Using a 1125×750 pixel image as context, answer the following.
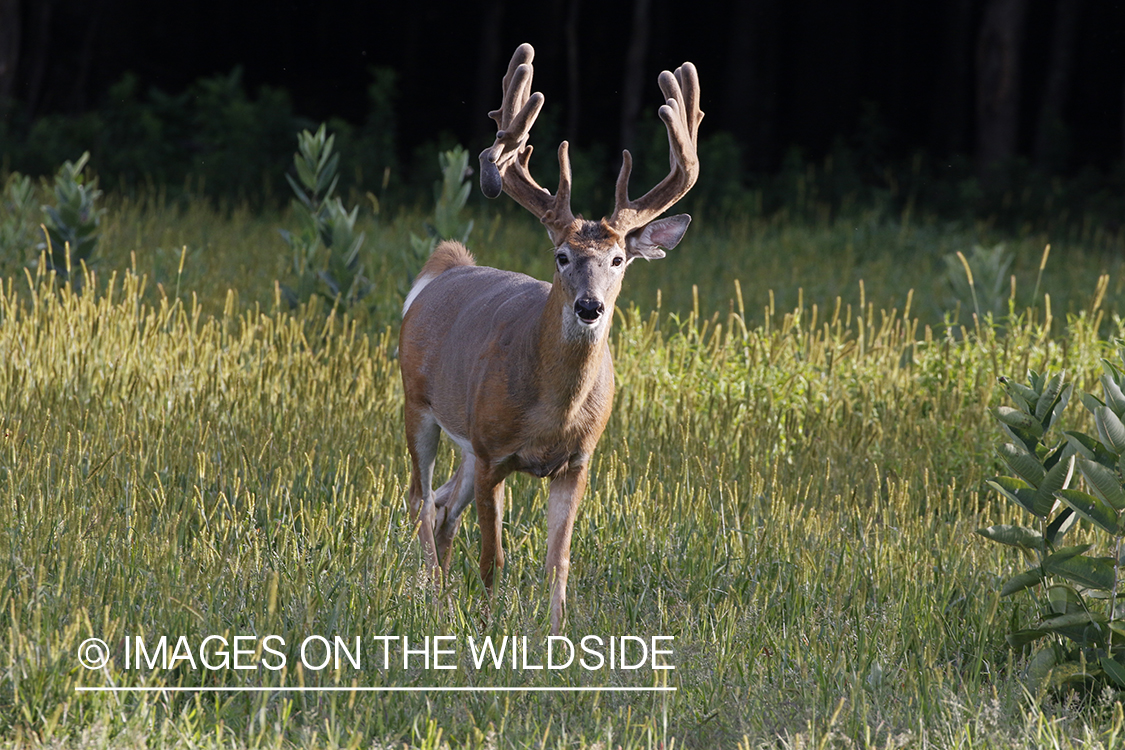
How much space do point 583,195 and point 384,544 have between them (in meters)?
13.0

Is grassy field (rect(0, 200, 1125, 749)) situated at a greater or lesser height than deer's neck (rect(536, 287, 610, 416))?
lesser

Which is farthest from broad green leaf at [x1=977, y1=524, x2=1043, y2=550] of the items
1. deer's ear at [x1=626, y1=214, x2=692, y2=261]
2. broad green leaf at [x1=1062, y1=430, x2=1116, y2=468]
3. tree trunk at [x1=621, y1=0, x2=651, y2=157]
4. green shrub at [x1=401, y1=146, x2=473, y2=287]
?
tree trunk at [x1=621, y1=0, x2=651, y2=157]

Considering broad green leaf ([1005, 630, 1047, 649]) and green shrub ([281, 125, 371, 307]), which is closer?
broad green leaf ([1005, 630, 1047, 649])

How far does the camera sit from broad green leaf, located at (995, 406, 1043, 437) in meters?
3.73

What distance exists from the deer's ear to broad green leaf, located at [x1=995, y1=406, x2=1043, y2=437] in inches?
52.6

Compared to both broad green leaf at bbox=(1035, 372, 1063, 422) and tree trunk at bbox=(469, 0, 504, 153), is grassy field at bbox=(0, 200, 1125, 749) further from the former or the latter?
tree trunk at bbox=(469, 0, 504, 153)

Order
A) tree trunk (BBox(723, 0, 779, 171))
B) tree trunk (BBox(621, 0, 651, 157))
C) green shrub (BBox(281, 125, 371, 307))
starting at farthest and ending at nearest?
tree trunk (BBox(723, 0, 779, 171)) < tree trunk (BBox(621, 0, 651, 157)) < green shrub (BBox(281, 125, 371, 307))

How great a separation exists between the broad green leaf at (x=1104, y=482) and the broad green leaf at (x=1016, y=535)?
1.00ft

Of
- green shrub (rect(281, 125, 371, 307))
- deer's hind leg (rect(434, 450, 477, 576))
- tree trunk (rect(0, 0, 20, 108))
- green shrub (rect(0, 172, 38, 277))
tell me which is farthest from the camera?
tree trunk (rect(0, 0, 20, 108))

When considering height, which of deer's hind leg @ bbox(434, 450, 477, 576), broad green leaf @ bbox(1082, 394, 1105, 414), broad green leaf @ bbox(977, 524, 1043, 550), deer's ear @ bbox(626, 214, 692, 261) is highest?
deer's ear @ bbox(626, 214, 692, 261)

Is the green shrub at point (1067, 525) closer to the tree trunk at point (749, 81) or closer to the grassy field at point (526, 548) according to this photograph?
the grassy field at point (526, 548)

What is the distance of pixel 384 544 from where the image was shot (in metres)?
4.46

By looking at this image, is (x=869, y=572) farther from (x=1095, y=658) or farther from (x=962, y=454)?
(x=962, y=454)

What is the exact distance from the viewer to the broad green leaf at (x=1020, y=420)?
373cm
